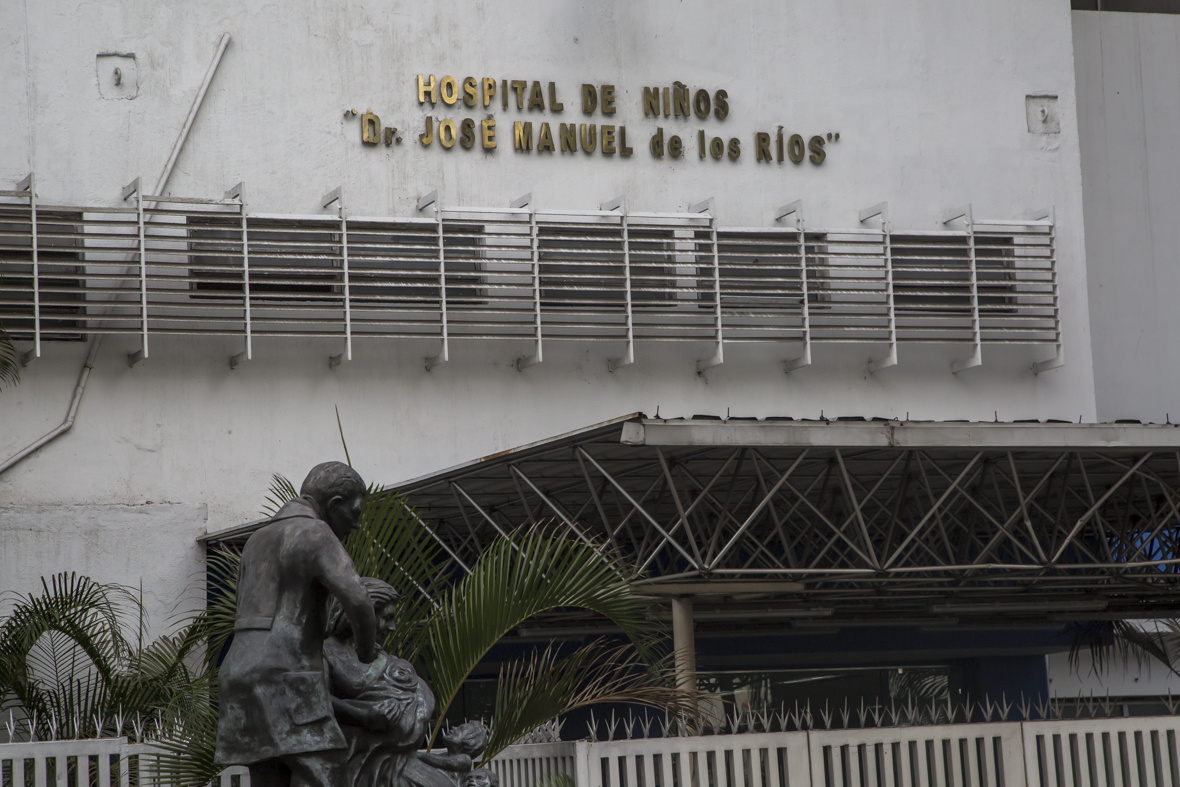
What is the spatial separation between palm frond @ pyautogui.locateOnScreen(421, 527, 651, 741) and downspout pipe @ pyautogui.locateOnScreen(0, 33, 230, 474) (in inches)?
291

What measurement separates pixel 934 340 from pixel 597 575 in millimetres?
9114

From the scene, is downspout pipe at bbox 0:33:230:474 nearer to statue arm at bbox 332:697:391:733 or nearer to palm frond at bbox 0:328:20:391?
palm frond at bbox 0:328:20:391

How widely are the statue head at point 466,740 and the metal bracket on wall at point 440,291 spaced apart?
27.8 feet

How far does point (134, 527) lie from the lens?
13.4 m

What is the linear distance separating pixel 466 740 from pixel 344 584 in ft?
3.31

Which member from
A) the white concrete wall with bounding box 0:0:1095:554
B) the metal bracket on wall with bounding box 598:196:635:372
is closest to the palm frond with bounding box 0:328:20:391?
the white concrete wall with bounding box 0:0:1095:554

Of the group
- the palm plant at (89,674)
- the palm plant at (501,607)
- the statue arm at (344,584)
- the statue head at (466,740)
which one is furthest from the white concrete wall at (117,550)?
the statue arm at (344,584)

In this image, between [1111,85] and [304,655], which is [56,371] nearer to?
[304,655]

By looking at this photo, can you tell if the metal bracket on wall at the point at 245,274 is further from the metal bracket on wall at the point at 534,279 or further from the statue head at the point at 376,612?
the statue head at the point at 376,612

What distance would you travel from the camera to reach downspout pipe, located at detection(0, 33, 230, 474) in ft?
43.5

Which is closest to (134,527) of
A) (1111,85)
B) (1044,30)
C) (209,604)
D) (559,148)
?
(209,604)

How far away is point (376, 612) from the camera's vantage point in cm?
533

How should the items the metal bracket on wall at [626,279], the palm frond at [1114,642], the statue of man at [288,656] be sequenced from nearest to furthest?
the statue of man at [288,656]
the metal bracket on wall at [626,279]
the palm frond at [1114,642]

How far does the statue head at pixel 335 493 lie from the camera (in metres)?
5.21
